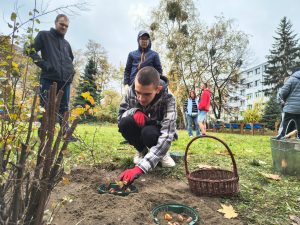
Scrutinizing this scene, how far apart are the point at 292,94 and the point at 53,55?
12.4 feet

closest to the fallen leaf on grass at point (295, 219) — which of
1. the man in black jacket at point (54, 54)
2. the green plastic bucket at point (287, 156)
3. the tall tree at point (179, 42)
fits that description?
the green plastic bucket at point (287, 156)

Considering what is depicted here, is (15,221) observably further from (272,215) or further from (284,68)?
(284,68)

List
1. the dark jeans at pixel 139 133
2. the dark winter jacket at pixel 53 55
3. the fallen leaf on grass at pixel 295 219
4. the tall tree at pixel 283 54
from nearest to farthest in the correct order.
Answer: the fallen leaf on grass at pixel 295 219, the dark jeans at pixel 139 133, the dark winter jacket at pixel 53 55, the tall tree at pixel 283 54

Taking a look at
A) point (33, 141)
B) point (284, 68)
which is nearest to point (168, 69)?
point (284, 68)

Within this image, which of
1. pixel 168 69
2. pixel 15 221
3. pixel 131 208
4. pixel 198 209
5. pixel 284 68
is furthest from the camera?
pixel 284 68

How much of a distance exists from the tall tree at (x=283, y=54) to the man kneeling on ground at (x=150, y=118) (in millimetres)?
35151

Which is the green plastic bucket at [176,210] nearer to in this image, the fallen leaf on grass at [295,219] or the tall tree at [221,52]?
the fallen leaf on grass at [295,219]

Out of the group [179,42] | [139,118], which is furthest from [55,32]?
[179,42]

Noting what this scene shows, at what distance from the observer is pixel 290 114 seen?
488 cm

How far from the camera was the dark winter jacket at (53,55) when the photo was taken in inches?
162

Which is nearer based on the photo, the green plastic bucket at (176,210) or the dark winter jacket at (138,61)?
the green plastic bucket at (176,210)

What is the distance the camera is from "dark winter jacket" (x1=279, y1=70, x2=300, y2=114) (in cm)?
473

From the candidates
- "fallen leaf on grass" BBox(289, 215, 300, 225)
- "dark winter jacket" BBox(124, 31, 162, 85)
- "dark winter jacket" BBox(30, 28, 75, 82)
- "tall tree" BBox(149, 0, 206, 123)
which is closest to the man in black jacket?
"dark winter jacket" BBox(30, 28, 75, 82)

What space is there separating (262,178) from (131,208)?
1.79 m
